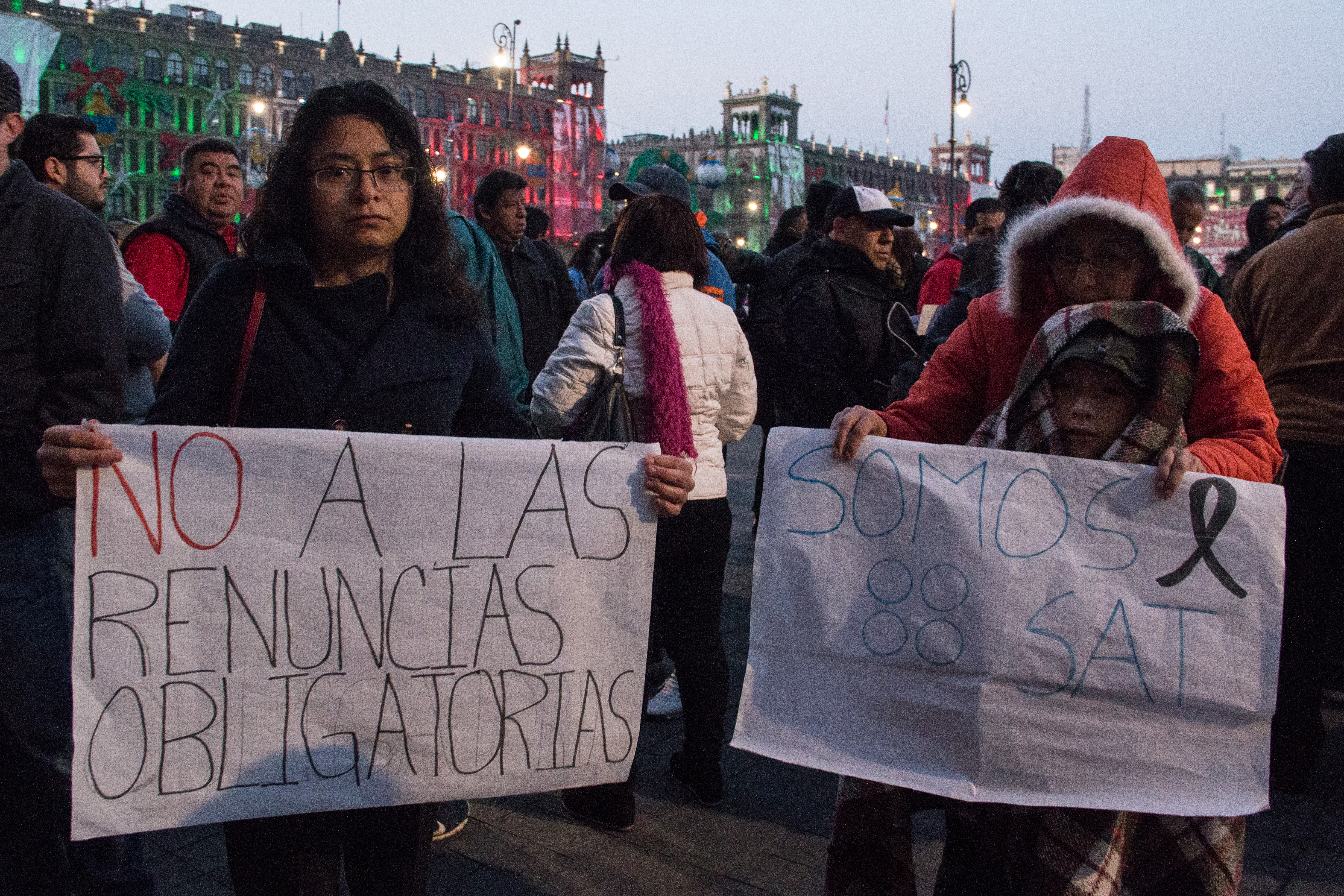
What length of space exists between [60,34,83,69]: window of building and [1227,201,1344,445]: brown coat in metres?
62.6

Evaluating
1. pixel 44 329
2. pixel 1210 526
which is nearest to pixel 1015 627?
pixel 1210 526

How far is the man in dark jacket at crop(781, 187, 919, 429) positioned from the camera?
15.4ft

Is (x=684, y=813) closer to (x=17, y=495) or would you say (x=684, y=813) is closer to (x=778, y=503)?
(x=778, y=503)

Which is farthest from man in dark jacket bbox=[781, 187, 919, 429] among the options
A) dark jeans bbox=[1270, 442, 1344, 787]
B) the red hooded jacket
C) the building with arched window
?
the building with arched window

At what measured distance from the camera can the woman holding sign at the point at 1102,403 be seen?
206cm

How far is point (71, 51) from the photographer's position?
184 ft

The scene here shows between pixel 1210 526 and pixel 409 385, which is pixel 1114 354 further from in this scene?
pixel 409 385

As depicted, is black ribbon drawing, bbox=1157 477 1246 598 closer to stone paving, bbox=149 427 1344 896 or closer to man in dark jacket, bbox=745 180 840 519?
stone paving, bbox=149 427 1344 896

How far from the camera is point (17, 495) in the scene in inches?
95.8

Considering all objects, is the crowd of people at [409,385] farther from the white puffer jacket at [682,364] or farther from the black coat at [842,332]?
the black coat at [842,332]

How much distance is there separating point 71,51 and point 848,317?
62842 mm

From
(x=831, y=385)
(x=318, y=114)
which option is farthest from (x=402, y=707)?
(x=831, y=385)

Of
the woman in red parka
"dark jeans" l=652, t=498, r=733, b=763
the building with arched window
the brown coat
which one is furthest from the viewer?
the building with arched window

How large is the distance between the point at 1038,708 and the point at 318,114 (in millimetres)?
1808
